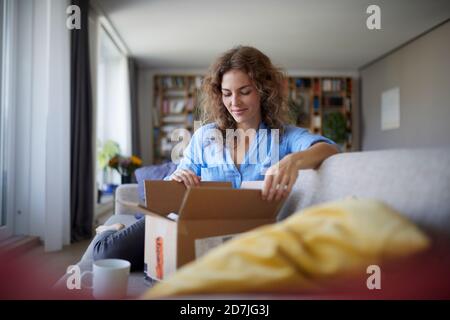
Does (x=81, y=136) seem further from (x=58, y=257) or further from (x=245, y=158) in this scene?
(x=245, y=158)

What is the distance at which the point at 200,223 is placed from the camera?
898mm

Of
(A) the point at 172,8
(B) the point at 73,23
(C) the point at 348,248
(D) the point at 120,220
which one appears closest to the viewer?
(C) the point at 348,248

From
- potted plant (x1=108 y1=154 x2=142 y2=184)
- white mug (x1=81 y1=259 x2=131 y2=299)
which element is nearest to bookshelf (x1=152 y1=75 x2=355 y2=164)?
potted plant (x1=108 y1=154 x2=142 y2=184)

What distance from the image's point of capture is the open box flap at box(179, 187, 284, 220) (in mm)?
860

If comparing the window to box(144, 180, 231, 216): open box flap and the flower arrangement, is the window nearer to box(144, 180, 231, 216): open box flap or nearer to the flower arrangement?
the flower arrangement

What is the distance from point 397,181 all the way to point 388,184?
0.02m

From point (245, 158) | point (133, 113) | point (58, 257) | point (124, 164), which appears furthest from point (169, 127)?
point (245, 158)

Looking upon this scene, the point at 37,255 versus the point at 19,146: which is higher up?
the point at 19,146

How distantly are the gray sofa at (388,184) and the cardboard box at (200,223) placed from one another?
0.35 feet

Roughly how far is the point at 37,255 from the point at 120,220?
1138 mm

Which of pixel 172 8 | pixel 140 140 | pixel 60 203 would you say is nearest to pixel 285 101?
pixel 60 203

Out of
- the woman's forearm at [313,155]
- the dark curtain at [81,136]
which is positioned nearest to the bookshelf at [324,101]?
the dark curtain at [81,136]

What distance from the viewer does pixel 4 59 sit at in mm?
2752
